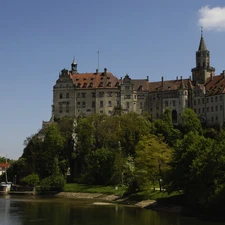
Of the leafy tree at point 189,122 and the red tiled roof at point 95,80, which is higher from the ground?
the red tiled roof at point 95,80

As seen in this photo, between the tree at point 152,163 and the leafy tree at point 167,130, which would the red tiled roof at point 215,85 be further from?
the tree at point 152,163

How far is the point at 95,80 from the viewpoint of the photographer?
139 metres

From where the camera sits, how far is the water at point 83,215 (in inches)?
2124

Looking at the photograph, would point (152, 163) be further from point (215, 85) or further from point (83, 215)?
point (215, 85)

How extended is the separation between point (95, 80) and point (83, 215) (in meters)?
83.3

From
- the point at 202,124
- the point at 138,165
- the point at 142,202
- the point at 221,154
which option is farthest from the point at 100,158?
the point at 221,154

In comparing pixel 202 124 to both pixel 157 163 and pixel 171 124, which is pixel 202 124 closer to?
pixel 171 124

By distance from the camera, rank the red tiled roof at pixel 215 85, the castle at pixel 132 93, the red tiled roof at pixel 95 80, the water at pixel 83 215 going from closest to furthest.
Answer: the water at pixel 83 215, the red tiled roof at pixel 215 85, the castle at pixel 132 93, the red tiled roof at pixel 95 80

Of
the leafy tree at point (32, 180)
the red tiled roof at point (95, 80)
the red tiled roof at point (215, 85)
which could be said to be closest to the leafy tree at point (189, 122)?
the red tiled roof at point (215, 85)

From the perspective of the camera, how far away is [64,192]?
317 ft

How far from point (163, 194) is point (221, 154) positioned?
17.8m

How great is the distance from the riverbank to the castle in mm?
43537

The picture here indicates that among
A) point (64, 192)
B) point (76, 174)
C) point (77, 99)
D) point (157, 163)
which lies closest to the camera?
point (157, 163)

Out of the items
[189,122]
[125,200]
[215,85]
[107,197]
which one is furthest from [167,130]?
[125,200]
